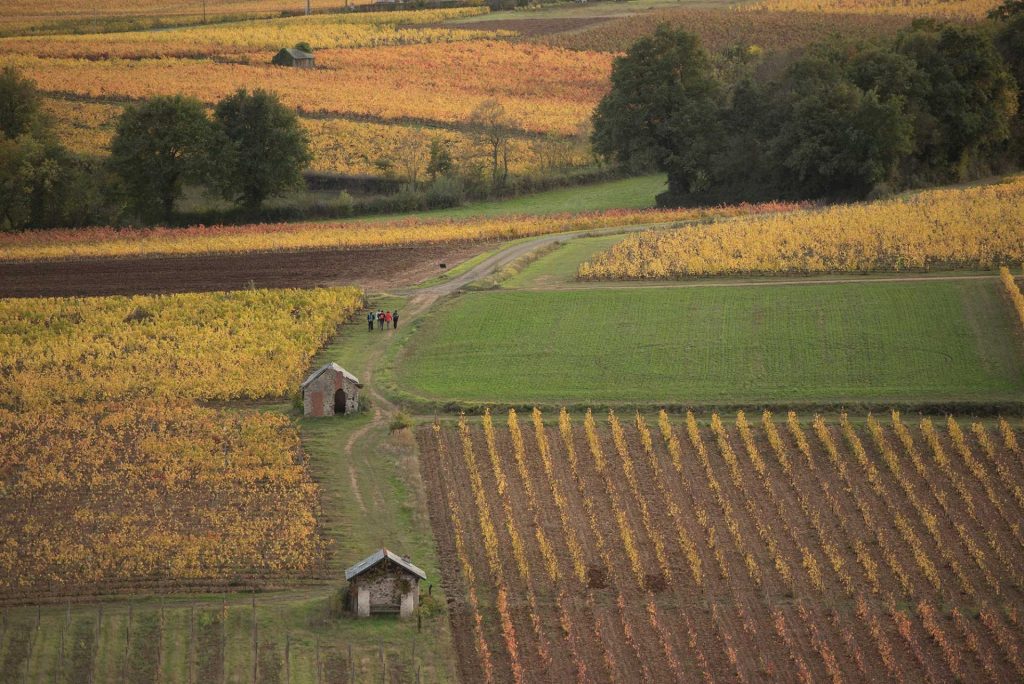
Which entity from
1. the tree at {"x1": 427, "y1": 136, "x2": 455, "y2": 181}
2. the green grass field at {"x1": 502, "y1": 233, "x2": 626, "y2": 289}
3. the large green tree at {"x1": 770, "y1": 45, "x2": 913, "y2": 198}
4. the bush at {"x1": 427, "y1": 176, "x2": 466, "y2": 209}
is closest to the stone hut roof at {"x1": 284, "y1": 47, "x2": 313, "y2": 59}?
the tree at {"x1": 427, "y1": 136, "x2": 455, "y2": 181}

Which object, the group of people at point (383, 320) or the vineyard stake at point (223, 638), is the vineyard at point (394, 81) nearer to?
the group of people at point (383, 320)

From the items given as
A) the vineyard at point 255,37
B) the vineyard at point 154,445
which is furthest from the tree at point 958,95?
the vineyard at point 255,37

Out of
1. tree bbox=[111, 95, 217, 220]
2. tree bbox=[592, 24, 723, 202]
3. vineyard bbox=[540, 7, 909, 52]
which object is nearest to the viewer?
tree bbox=[111, 95, 217, 220]

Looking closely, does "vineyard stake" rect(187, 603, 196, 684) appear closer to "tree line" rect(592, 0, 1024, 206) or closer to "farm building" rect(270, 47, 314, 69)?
"tree line" rect(592, 0, 1024, 206)

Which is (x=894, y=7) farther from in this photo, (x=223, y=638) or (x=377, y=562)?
(x=223, y=638)

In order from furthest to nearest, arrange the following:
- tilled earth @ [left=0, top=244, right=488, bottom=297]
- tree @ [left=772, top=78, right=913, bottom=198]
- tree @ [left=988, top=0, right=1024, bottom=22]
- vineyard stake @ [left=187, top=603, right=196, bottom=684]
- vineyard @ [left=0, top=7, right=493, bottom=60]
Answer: vineyard @ [left=0, top=7, right=493, bottom=60] → tree @ [left=988, top=0, right=1024, bottom=22] → tree @ [left=772, top=78, right=913, bottom=198] → tilled earth @ [left=0, top=244, right=488, bottom=297] → vineyard stake @ [left=187, top=603, right=196, bottom=684]

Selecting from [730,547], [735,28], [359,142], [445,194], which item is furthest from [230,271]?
[735,28]
